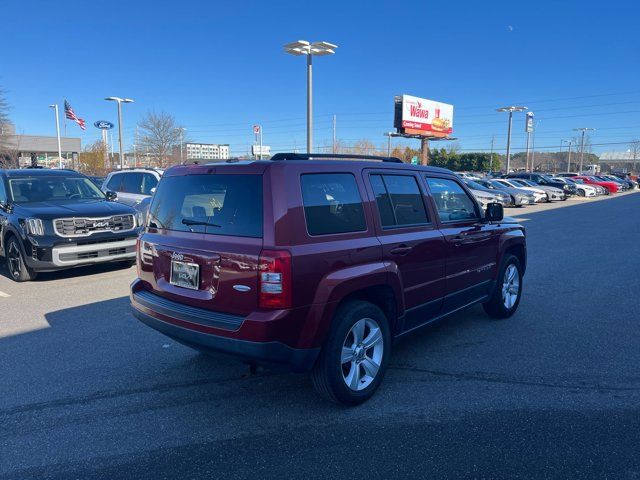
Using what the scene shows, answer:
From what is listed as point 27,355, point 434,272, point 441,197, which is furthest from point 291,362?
point 27,355

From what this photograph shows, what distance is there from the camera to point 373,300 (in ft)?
12.5

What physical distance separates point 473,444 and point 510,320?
2.98 metres

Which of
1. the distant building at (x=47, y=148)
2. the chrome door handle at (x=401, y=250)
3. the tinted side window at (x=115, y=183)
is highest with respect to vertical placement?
the distant building at (x=47, y=148)

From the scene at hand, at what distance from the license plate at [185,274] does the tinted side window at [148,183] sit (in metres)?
8.94

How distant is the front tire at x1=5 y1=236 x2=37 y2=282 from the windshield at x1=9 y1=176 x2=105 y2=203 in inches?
33.7

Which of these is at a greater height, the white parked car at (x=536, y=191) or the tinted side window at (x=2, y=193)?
the tinted side window at (x=2, y=193)

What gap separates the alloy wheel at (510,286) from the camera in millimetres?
5723

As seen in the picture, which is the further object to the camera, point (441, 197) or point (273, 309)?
point (441, 197)

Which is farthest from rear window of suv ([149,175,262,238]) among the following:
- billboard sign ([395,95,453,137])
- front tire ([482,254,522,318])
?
billboard sign ([395,95,453,137])

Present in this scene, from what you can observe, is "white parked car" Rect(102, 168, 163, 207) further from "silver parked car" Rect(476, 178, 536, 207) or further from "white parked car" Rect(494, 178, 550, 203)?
"white parked car" Rect(494, 178, 550, 203)

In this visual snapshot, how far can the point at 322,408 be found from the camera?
11.9ft

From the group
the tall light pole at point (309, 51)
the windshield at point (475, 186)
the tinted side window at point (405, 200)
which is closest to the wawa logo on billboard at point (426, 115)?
the windshield at point (475, 186)

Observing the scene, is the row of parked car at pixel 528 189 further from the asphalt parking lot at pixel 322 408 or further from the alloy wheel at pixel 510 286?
the asphalt parking lot at pixel 322 408

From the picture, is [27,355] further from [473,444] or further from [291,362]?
[473,444]
